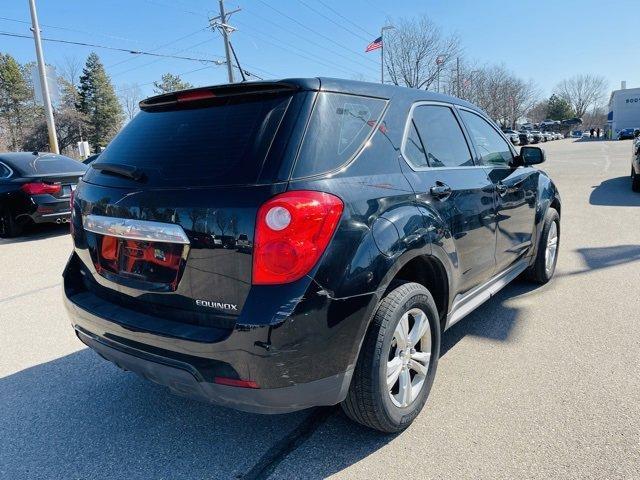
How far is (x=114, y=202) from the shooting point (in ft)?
7.47

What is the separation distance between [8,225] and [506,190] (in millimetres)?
8287

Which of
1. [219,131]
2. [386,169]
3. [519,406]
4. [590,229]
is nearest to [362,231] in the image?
[386,169]

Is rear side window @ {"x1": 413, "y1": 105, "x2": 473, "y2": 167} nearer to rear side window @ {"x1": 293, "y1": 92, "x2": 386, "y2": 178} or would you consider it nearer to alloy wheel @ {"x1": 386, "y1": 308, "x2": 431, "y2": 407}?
rear side window @ {"x1": 293, "y1": 92, "x2": 386, "y2": 178}

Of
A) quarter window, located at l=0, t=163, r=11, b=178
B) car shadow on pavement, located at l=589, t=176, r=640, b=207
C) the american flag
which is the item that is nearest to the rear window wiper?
quarter window, located at l=0, t=163, r=11, b=178

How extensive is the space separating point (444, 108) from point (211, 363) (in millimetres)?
2341

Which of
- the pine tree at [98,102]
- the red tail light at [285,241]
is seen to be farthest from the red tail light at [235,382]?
the pine tree at [98,102]

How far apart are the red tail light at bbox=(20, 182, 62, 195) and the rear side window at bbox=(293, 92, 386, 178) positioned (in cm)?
733

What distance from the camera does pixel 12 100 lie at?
193 ft

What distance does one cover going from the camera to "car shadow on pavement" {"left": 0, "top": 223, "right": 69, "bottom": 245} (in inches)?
322

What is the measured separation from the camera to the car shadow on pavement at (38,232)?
819 cm

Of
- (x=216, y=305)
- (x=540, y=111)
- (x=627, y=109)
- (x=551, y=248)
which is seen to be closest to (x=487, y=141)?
(x=551, y=248)

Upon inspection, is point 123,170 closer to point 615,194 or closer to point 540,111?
point 615,194

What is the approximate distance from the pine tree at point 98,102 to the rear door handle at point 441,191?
212ft

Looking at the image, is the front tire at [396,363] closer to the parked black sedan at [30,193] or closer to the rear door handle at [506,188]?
the rear door handle at [506,188]
